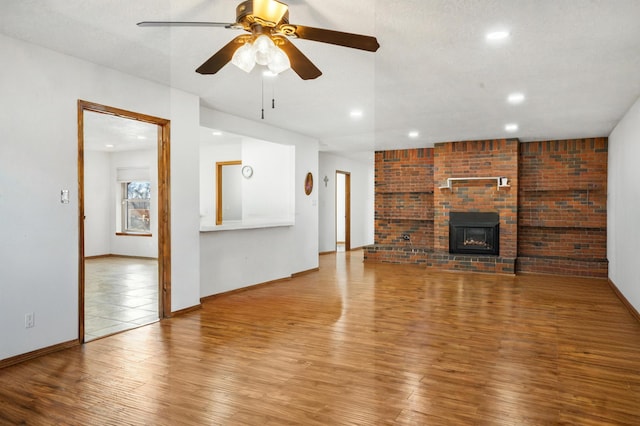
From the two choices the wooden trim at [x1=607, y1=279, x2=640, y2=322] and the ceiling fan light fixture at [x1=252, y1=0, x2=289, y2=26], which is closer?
the ceiling fan light fixture at [x1=252, y1=0, x2=289, y2=26]

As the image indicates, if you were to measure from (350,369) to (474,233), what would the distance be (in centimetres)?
570

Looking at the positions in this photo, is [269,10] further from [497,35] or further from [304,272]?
[304,272]

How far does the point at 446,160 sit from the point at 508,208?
142cm

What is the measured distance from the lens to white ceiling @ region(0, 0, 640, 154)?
2.74 meters

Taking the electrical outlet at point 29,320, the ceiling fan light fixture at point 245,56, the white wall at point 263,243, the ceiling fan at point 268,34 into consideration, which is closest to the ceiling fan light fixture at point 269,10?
the ceiling fan at point 268,34

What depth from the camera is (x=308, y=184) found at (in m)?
7.57

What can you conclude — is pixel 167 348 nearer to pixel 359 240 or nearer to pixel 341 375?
pixel 341 375

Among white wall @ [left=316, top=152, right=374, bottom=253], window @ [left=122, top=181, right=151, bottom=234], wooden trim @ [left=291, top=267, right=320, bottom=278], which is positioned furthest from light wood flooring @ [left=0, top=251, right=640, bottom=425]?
window @ [left=122, top=181, right=151, bottom=234]

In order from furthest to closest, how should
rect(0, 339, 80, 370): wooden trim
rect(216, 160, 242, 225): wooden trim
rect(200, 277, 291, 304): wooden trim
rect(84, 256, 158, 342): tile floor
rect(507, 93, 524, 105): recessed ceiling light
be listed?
rect(216, 160, 242, 225): wooden trim → rect(200, 277, 291, 304): wooden trim → rect(507, 93, 524, 105): recessed ceiling light → rect(84, 256, 158, 342): tile floor → rect(0, 339, 80, 370): wooden trim

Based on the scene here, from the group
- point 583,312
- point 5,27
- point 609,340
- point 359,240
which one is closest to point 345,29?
point 5,27

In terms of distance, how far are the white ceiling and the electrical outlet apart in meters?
2.11

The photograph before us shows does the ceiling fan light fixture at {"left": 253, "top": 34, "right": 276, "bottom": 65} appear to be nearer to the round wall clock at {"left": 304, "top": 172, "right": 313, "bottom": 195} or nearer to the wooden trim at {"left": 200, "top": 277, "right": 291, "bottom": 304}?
the wooden trim at {"left": 200, "top": 277, "right": 291, "bottom": 304}

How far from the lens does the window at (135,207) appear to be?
989 cm

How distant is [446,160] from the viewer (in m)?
8.24
